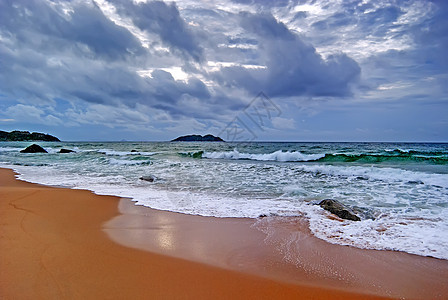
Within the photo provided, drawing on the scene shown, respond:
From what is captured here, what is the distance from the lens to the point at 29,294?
2449mm

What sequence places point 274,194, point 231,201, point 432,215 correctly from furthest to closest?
point 274,194, point 231,201, point 432,215

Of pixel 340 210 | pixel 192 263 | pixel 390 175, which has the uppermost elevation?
pixel 390 175

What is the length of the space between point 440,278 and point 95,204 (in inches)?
255

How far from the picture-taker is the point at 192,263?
321cm

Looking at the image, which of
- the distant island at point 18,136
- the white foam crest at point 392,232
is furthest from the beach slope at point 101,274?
the distant island at point 18,136

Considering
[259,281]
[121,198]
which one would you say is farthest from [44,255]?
[121,198]

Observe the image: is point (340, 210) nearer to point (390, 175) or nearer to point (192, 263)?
point (192, 263)

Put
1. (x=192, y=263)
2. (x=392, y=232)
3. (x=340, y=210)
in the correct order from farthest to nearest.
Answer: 1. (x=340, y=210)
2. (x=392, y=232)
3. (x=192, y=263)

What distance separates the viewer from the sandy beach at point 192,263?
8.49ft

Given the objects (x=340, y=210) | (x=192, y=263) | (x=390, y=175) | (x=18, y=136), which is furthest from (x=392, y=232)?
(x=18, y=136)

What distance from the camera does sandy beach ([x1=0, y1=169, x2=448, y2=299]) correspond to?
8.49 feet

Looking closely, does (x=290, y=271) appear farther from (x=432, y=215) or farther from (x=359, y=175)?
(x=359, y=175)

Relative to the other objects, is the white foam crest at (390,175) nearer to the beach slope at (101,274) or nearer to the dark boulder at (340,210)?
the dark boulder at (340,210)

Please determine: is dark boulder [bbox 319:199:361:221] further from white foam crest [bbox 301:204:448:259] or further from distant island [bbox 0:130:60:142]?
distant island [bbox 0:130:60:142]
